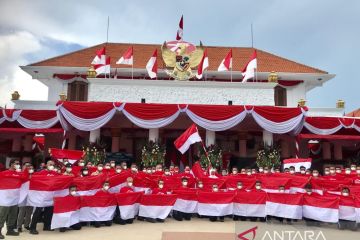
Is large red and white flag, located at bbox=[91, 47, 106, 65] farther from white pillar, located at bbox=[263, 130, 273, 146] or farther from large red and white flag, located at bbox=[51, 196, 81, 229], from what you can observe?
large red and white flag, located at bbox=[51, 196, 81, 229]

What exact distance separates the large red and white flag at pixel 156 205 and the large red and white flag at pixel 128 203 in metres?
0.19

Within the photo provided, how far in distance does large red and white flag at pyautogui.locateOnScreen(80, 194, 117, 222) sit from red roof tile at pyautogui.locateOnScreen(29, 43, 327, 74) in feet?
46.0

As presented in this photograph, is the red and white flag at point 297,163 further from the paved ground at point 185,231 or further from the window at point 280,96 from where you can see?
the window at point 280,96

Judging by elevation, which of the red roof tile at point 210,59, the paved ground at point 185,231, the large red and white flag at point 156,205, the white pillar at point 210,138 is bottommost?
the paved ground at point 185,231

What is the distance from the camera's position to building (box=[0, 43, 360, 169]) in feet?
47.5

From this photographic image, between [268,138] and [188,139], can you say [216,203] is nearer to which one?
[188,139]

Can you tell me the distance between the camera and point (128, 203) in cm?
873

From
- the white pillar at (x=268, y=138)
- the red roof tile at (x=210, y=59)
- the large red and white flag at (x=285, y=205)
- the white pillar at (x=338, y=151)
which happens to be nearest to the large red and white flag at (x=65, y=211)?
the large red and white flag at (x=285, y=205)

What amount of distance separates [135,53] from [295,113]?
13.3m

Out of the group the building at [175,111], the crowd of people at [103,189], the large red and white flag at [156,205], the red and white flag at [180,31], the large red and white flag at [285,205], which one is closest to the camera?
the crowd of people at [103,189]

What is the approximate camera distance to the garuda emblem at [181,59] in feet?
59.2

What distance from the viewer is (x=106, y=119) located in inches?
567

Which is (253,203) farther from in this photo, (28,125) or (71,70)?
(71,70)

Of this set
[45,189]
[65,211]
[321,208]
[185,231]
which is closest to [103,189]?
[65,211]
